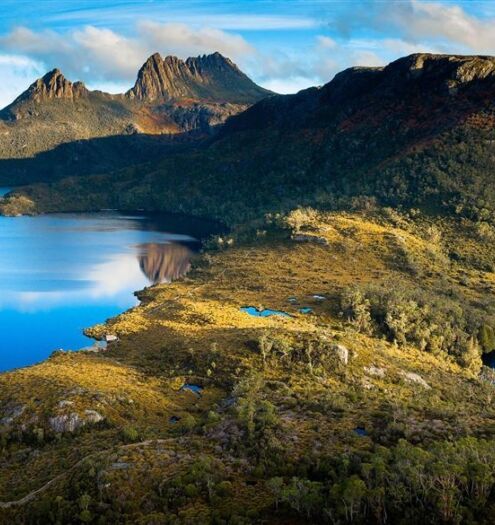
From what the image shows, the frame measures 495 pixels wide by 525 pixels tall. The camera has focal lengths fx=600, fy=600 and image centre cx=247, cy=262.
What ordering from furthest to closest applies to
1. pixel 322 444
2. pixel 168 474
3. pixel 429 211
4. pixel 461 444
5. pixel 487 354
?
pixel 429 211 < pixel 487 354 < pixel 322 444 < pixel 168 474 < pixel 461 444

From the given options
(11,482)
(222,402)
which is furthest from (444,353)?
(11,482)

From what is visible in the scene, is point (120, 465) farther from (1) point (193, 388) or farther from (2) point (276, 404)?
(1) point (193, 388)

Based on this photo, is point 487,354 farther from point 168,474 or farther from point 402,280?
point 168,474

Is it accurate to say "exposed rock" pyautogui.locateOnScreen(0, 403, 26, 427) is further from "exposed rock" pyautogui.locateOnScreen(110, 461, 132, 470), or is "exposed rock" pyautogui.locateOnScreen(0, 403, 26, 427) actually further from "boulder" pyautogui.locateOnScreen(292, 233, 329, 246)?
"boulder" pyautogui.locateOnScreen(292, 233, 329, 246)

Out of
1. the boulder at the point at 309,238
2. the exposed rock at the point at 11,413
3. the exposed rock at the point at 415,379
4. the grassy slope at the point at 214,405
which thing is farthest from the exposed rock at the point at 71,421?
the boulder at the point at 309,238

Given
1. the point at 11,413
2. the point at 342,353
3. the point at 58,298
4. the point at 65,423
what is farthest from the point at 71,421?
the point at 58,298

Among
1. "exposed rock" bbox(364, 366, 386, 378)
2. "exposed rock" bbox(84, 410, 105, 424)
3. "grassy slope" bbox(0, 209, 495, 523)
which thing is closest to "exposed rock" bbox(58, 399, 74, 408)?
"grassy slope" bbox(0, 209, 495, 523)
